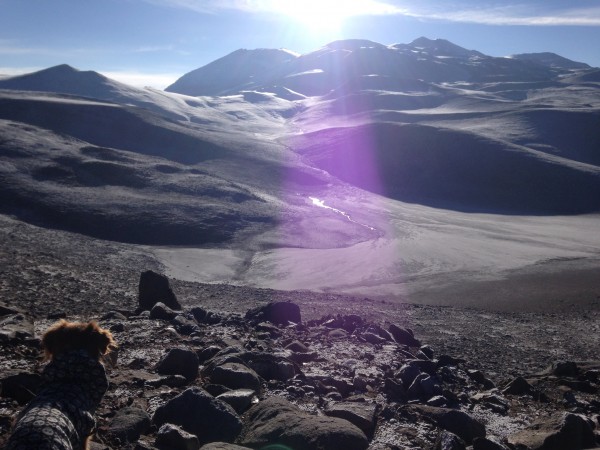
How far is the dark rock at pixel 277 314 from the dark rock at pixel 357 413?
18.4 feet

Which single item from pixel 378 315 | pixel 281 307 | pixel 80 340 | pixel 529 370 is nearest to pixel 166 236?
pixel 378 315

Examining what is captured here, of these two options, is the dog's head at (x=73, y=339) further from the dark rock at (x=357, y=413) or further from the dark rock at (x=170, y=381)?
the dark rock at (x=357, y=413)

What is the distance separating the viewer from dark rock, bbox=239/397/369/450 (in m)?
6.23

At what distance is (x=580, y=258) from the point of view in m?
33.5

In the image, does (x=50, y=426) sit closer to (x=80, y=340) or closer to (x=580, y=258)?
(x=80, y=340)

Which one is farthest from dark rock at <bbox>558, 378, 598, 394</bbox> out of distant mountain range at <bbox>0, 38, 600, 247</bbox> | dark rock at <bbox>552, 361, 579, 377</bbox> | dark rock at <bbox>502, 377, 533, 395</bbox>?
distant mountain range at <bbox>0, 38, 600, 247</bbox>

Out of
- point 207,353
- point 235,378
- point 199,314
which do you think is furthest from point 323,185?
point 235,378

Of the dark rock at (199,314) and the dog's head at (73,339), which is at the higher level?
the dog's head at (73,339)

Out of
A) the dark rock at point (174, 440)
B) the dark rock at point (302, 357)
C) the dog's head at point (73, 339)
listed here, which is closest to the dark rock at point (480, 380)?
the dark rock at point (302, 357)

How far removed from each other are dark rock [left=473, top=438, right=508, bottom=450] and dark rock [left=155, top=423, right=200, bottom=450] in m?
3.09

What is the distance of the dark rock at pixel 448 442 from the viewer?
21.4ft

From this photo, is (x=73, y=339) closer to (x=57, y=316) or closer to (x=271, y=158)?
(x=57, y=316)

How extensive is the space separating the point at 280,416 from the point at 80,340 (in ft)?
9.35

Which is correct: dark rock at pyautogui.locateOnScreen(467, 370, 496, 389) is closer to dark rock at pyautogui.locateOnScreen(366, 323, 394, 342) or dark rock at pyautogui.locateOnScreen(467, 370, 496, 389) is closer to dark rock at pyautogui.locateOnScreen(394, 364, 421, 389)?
dark rock at pyautogui.locateOnScreen(394, 364, 421, 389)
